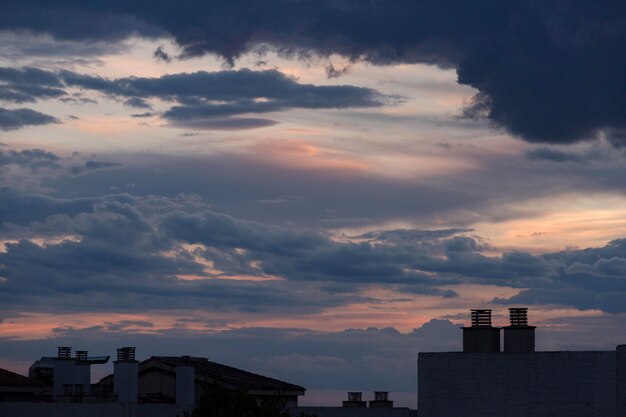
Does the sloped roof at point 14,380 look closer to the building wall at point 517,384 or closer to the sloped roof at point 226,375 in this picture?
the sloped roof at point 226,375

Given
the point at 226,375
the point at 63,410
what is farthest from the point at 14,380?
the point at 226,375

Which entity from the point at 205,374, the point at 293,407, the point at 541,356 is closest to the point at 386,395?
the point at 293,407

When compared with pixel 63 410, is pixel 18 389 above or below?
above

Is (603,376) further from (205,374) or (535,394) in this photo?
(205,374)

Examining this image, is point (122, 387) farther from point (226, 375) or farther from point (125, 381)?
point (226, 375)

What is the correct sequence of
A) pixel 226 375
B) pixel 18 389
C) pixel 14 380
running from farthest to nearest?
pixel 226 375
pixel 14 380
pixel 18 389

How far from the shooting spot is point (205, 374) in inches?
3046

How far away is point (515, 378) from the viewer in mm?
60469

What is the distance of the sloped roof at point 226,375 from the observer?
76812 millimetres

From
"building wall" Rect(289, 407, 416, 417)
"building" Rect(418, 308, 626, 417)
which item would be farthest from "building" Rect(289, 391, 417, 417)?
"building" Rect(418, 308, 626, 417)

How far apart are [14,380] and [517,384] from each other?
32.5 meters

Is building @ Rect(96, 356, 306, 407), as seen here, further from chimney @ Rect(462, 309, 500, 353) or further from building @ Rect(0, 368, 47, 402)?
chimney @ Rect(462, 309, 500, 353)

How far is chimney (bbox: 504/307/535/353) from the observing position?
6056cm

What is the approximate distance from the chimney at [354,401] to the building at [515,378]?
18884 mm
